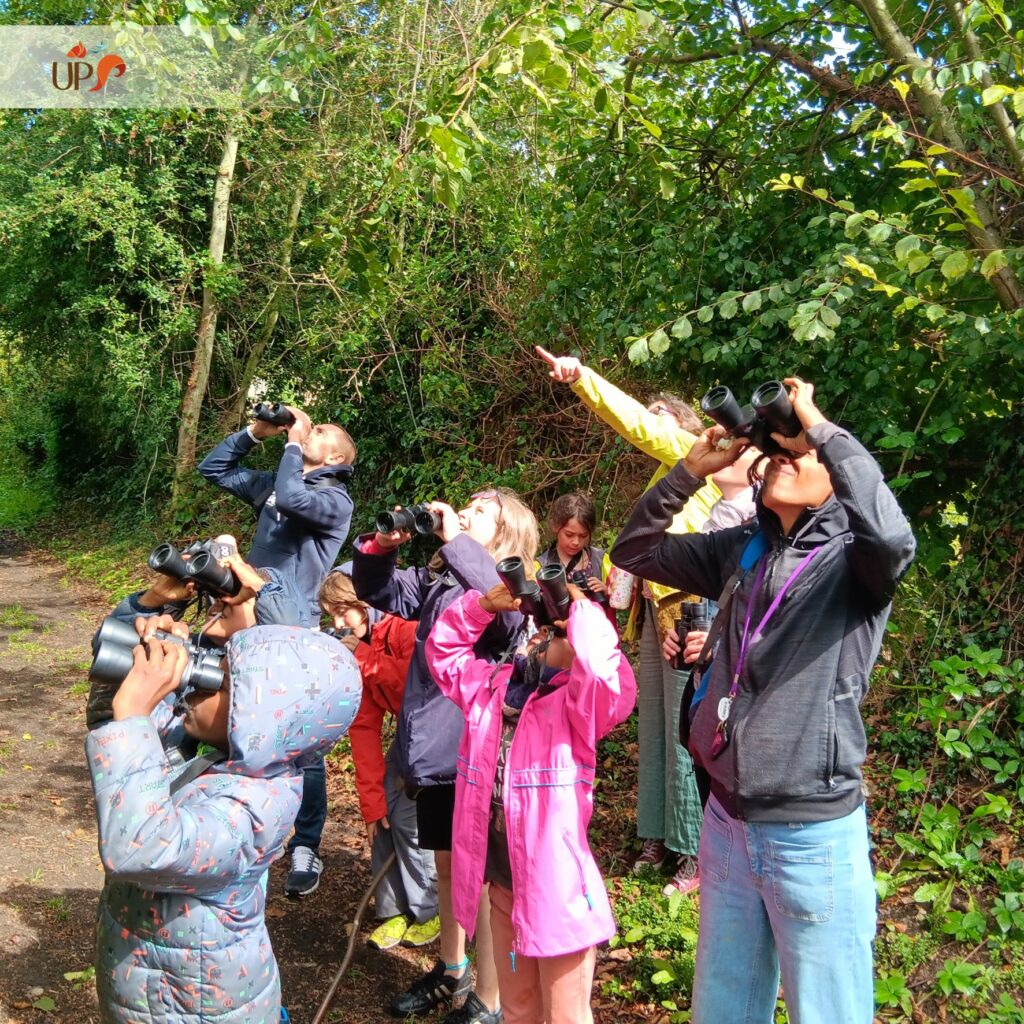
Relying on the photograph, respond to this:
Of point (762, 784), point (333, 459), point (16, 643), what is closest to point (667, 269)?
point (333, 459)

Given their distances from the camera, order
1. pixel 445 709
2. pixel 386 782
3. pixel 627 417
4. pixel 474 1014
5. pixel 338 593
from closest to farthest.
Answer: pixel 474 1014 < pixel 445 709 < pixel 627 417 < pixel 386 782 < pixel 338 593

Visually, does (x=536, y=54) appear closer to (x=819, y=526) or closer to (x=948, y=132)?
(x=948, y=132)

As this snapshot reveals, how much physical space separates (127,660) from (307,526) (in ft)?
7.26

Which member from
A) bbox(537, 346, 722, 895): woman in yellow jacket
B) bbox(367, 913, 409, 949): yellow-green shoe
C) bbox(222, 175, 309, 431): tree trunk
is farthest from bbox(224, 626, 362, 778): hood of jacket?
bbox(222, 175, 309, 431): tree trunk

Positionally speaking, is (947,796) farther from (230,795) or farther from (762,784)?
(230,795)

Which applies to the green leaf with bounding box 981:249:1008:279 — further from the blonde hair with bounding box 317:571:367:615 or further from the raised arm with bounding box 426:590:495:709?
the blonde hair with bounding box 317:571:367:615

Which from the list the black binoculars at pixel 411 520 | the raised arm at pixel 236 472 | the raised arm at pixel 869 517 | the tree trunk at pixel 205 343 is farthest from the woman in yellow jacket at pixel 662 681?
the tree trunk at pixel 205 343

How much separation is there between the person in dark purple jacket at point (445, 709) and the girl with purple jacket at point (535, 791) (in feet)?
0.74

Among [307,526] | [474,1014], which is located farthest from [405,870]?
[307,526]

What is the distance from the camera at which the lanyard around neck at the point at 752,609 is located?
6.75ft

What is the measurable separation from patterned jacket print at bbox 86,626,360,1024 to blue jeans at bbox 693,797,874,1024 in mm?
964

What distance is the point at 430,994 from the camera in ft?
10.5

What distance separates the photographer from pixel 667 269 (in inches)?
188

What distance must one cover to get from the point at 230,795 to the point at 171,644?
0.34 m
